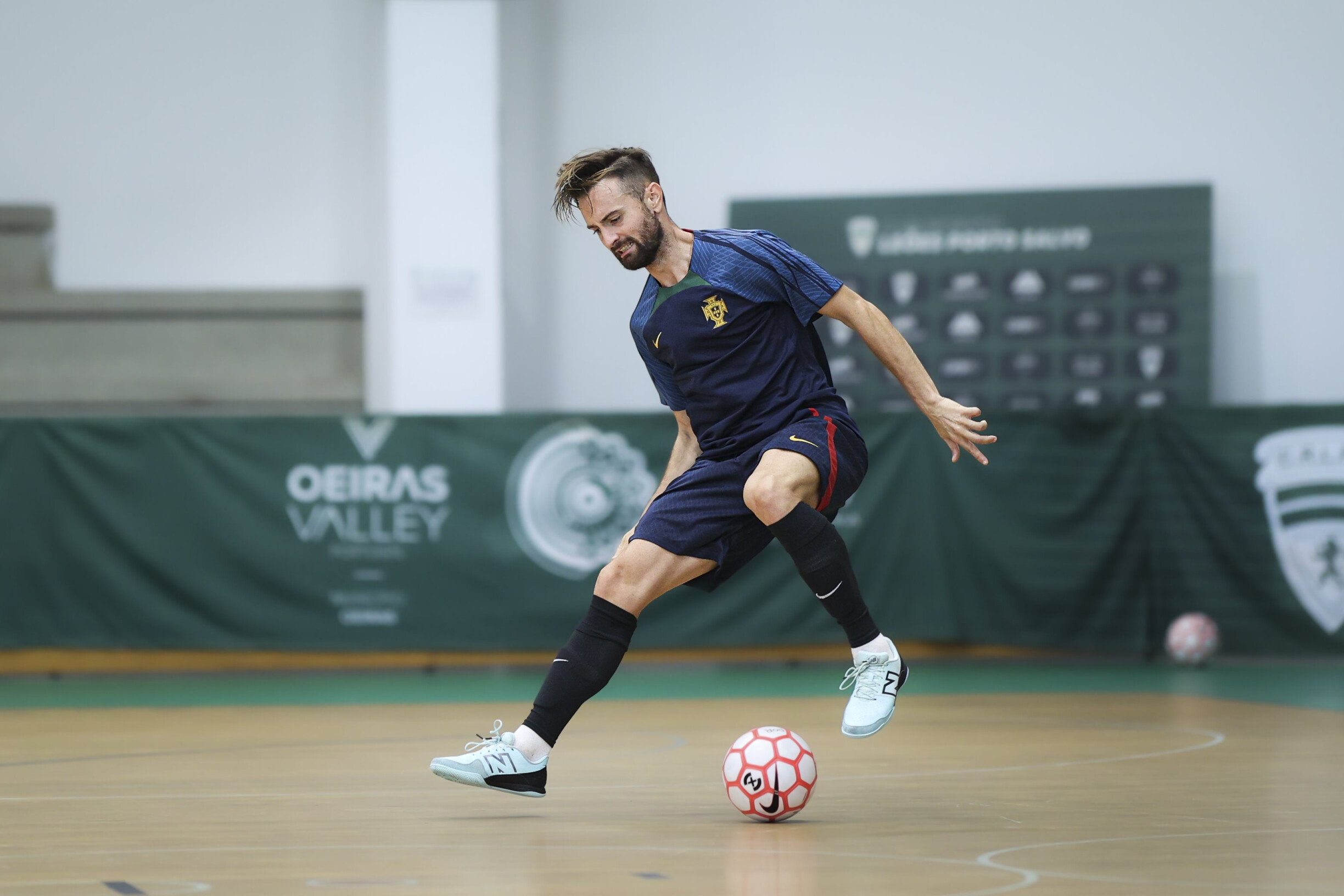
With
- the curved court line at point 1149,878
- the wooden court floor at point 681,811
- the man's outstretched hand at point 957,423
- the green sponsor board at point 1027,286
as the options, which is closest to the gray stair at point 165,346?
the green sponsor board at point 1027,286

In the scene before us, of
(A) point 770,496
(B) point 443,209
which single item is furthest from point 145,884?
(B) point 443,209

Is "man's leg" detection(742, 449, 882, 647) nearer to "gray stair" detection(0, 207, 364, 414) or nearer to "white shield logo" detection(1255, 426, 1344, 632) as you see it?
"white shield logo" detection(1255, 426, 1344, 632)

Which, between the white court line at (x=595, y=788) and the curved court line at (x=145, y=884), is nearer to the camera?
the curved court line at (x=145, y=884)

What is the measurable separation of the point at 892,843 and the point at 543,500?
6457 mm

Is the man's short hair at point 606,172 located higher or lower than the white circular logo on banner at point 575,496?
higher

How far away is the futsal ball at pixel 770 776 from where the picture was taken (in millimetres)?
3943

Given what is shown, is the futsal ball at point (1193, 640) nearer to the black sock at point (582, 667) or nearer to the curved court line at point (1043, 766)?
the curved court line at point (1043, 766)

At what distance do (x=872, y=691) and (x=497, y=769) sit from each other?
1085 mm

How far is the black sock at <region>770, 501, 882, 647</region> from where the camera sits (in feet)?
13.0

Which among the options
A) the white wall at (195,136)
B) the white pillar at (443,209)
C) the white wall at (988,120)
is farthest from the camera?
the white wall at (195,136)

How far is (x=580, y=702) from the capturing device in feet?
13.4

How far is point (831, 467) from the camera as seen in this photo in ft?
13.5

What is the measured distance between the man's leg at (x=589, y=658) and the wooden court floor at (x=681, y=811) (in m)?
0.18

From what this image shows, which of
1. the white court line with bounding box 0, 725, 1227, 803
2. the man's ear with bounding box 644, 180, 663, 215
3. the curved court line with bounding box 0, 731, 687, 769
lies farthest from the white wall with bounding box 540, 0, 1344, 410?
the man's ear with bounding box 644, 180, 663, 215
